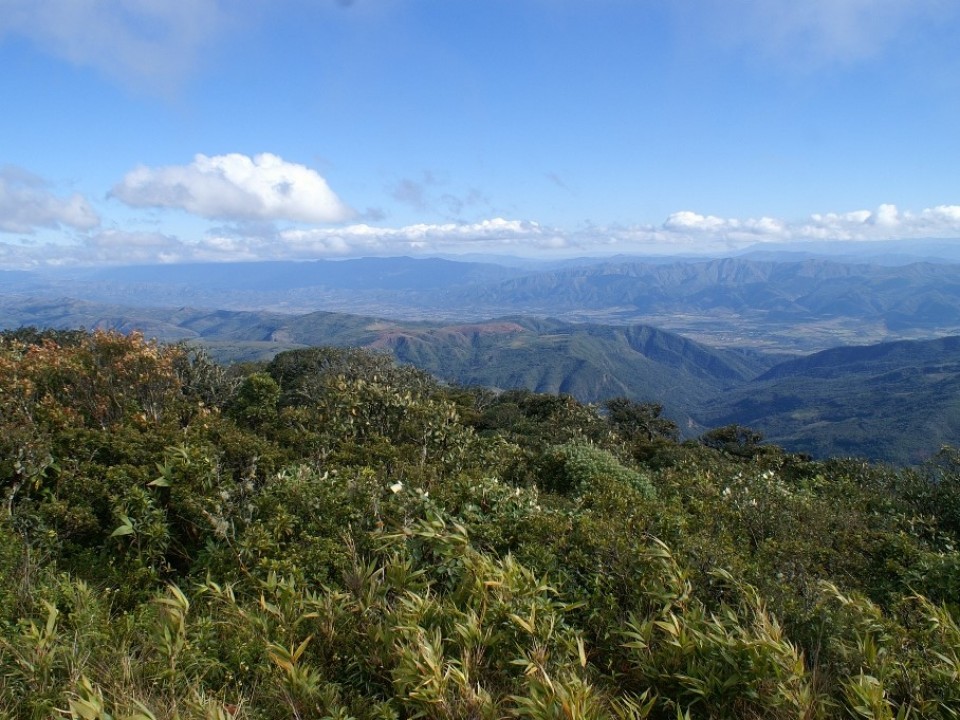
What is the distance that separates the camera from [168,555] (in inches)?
268

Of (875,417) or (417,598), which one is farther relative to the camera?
(875,417)

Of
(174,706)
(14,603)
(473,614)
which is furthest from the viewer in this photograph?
(14,603)

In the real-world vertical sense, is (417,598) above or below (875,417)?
above

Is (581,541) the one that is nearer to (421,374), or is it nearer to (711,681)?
(711,681)

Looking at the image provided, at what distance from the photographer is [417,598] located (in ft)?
15.1

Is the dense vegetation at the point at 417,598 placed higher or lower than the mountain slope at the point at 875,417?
higher

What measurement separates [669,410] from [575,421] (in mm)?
176198

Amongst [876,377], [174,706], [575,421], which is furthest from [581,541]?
[876,377]

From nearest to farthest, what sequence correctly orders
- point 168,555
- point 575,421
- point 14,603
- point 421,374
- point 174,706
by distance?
1. point 174,706
2. point 14,603
3. point 168,555
4. point 575,421
5. point 421,374

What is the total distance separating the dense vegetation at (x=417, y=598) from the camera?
3.91m

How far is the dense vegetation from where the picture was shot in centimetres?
391

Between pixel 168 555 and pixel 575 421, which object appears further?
pixel 575 421

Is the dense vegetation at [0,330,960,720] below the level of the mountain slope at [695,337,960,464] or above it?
above

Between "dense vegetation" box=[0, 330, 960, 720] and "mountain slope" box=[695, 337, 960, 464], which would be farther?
"mountain slope" box=[695, 337, 960, 464]
